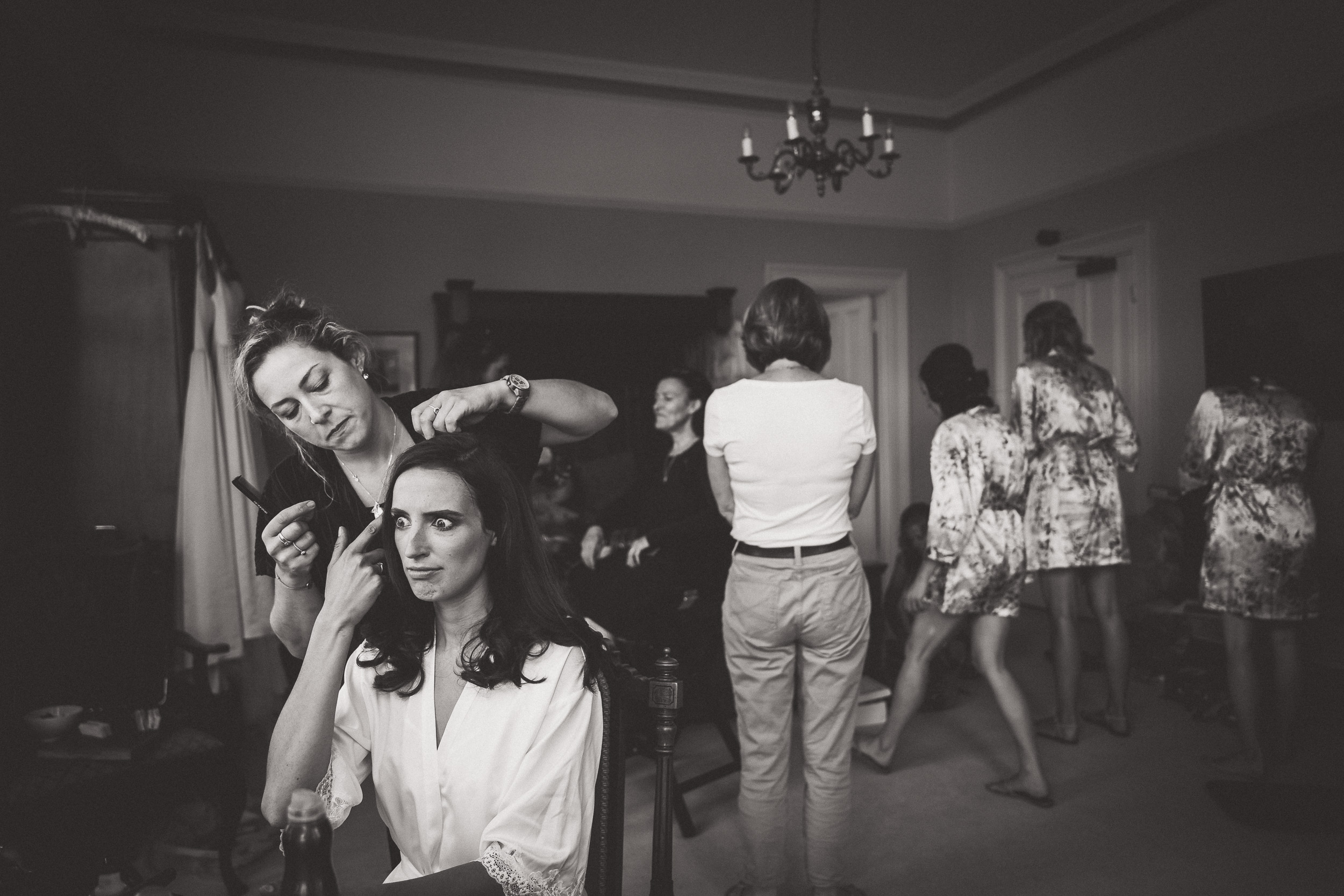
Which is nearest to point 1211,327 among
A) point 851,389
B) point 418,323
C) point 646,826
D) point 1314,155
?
point 1314,155

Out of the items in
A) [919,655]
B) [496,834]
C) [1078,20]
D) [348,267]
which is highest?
[1078,20]

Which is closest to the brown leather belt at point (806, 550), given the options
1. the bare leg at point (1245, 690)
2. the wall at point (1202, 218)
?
the bare leg at point (1245, 690)

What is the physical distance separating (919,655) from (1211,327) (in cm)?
280

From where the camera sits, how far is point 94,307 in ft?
10.2

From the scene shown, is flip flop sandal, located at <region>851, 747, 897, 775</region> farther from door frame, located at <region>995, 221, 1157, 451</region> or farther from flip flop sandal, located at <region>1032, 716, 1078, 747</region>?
door frame, located at <region>995, 221, 1157, 451</region>

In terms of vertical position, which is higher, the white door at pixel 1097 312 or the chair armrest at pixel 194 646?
the white door at pixel 1097 312

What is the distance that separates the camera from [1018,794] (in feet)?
9.78

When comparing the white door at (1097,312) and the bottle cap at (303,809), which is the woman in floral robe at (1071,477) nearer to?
the white door at (1097,312)

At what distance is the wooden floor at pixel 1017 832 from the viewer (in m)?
2.45

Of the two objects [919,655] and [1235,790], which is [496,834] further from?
[1235,790]

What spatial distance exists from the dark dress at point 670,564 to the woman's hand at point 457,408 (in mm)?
1925

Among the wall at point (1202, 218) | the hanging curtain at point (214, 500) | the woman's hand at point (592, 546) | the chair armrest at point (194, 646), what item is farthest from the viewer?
the wall at point (1202, 218)

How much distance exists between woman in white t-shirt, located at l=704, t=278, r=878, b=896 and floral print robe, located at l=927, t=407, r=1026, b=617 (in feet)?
2.43

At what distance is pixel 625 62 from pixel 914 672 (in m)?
3.99
